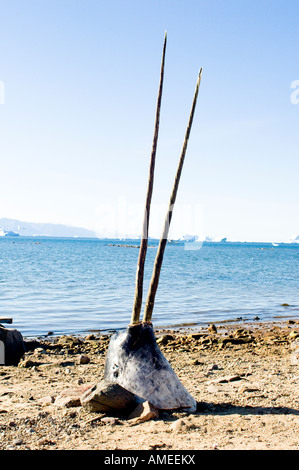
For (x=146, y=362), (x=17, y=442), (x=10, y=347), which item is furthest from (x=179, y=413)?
(x=10, y=347)

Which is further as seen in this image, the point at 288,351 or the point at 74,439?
the point at 288,351

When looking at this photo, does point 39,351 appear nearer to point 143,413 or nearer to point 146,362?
point 146,362

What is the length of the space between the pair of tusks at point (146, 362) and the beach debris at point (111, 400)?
16cm

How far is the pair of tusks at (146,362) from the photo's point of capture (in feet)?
19.8

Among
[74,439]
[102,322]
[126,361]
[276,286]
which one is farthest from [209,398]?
[276,286]

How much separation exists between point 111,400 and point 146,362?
2.08 ft

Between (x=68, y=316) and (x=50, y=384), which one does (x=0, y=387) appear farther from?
(x=68, y=316)

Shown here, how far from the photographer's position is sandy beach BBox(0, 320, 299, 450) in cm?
503

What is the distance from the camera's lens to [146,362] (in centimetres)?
610

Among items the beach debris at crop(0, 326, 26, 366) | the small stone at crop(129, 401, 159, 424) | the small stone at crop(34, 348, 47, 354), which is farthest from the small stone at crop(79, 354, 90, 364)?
the small stone at crop(129, 401, 159, 424)

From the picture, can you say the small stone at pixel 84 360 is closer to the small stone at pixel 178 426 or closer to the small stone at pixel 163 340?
the small stone at pixel 163 340

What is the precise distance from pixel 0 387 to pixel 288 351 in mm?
6445

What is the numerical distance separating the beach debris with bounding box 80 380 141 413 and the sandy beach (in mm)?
110
